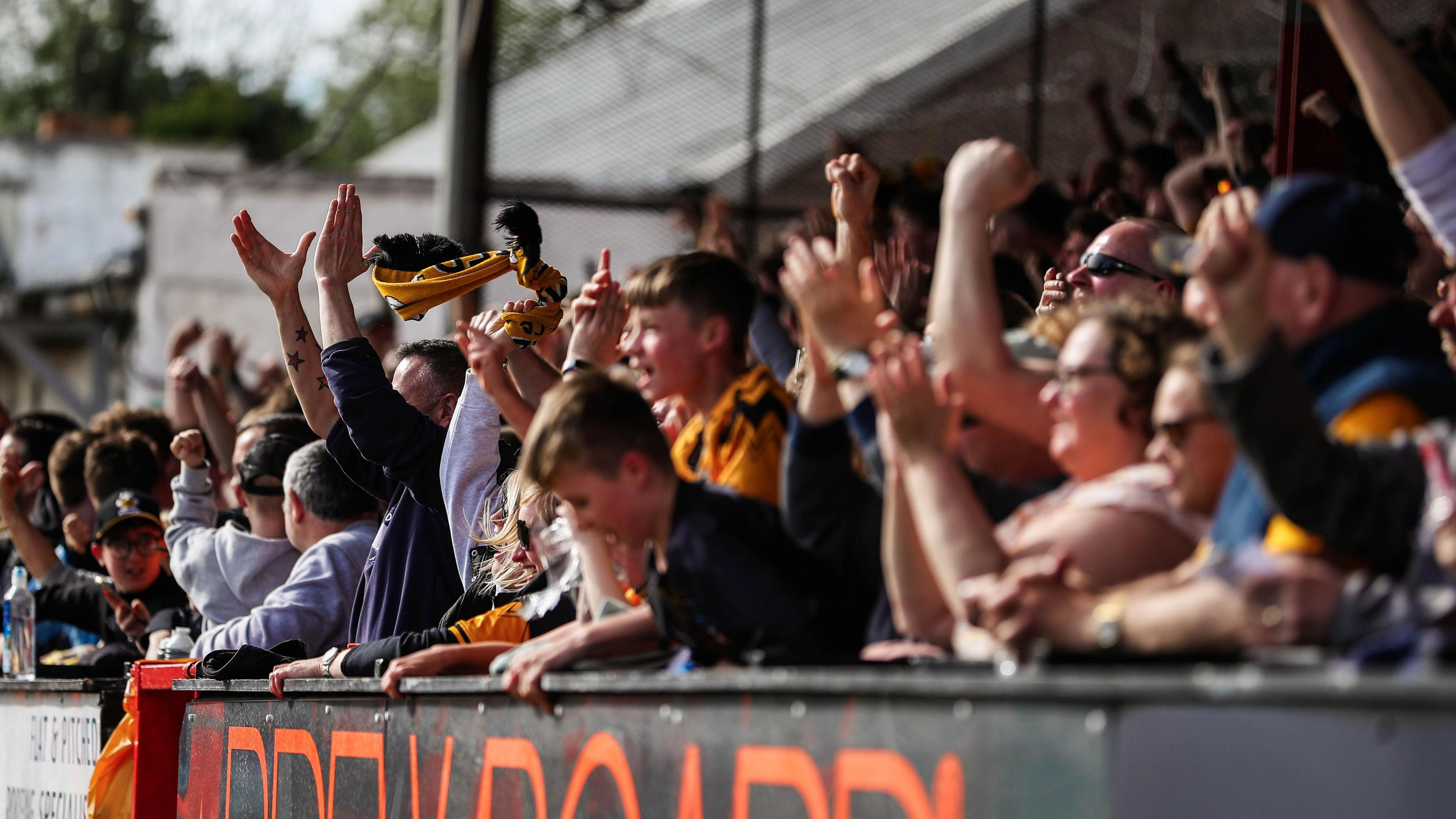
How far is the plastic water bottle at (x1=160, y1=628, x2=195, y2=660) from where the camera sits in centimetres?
621

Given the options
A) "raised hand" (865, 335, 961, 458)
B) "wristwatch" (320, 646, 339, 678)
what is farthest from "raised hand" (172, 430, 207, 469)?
"raised hand" (865, 335, 961, 458)

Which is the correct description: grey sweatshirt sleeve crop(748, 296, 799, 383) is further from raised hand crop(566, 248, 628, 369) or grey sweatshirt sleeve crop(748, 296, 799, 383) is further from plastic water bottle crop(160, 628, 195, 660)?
plastic water bottle crop(160, 628, 195, 660)

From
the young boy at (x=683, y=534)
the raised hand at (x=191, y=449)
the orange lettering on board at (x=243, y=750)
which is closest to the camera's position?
the young boy at (x=683, y=534)

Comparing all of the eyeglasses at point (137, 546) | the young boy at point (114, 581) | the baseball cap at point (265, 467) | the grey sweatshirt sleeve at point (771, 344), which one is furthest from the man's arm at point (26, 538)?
the grey sweatshirt sleeve at point (771, 344)

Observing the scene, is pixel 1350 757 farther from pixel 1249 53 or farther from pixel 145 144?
pixel 145 144

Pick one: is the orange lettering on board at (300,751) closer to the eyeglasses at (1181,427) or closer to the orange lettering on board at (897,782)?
the orange lettering on board at (897,782)

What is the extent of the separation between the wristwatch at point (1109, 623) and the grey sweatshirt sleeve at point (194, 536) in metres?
4.16

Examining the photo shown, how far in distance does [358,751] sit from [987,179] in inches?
85.4

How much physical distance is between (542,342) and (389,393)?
2.51 ft

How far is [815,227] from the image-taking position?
765cm

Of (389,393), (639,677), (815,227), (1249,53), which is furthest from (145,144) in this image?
(639,677)

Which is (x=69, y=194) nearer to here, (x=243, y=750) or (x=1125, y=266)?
(x=243, y=750)

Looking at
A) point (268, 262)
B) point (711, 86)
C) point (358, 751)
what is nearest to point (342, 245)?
point (268, 262)

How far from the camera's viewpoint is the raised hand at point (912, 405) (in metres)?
2.82
